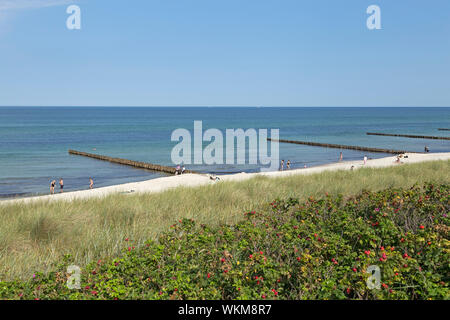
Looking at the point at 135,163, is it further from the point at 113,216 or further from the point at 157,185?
the point at 113,216

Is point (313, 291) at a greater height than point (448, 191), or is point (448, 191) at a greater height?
point (448, 191)

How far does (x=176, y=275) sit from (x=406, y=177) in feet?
45.4

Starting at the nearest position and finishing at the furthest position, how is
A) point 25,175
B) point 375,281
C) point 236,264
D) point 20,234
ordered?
point 375,281 < point 236,264 < point 20,234 < point 25,175

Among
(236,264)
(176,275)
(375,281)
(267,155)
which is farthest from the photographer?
(267,155)

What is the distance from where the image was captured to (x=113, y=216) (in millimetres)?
9141

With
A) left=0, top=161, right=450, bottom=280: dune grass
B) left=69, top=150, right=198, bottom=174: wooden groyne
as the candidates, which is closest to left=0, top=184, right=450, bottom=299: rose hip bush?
left=0, top=161, right=450, bottom=280: dune grass

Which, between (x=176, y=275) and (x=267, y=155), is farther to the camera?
(x=267, y=155)

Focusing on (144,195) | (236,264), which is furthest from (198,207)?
(236,264)

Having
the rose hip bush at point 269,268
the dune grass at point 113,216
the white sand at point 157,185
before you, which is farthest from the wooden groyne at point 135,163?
the rose hip bush at point 269,268

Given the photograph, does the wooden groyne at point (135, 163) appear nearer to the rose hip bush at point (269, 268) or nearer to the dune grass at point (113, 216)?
the dune grass at point (113, 216)

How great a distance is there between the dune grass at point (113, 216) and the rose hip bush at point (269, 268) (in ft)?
2.27

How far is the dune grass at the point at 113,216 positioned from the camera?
680 centimetres

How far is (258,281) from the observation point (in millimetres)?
4961
